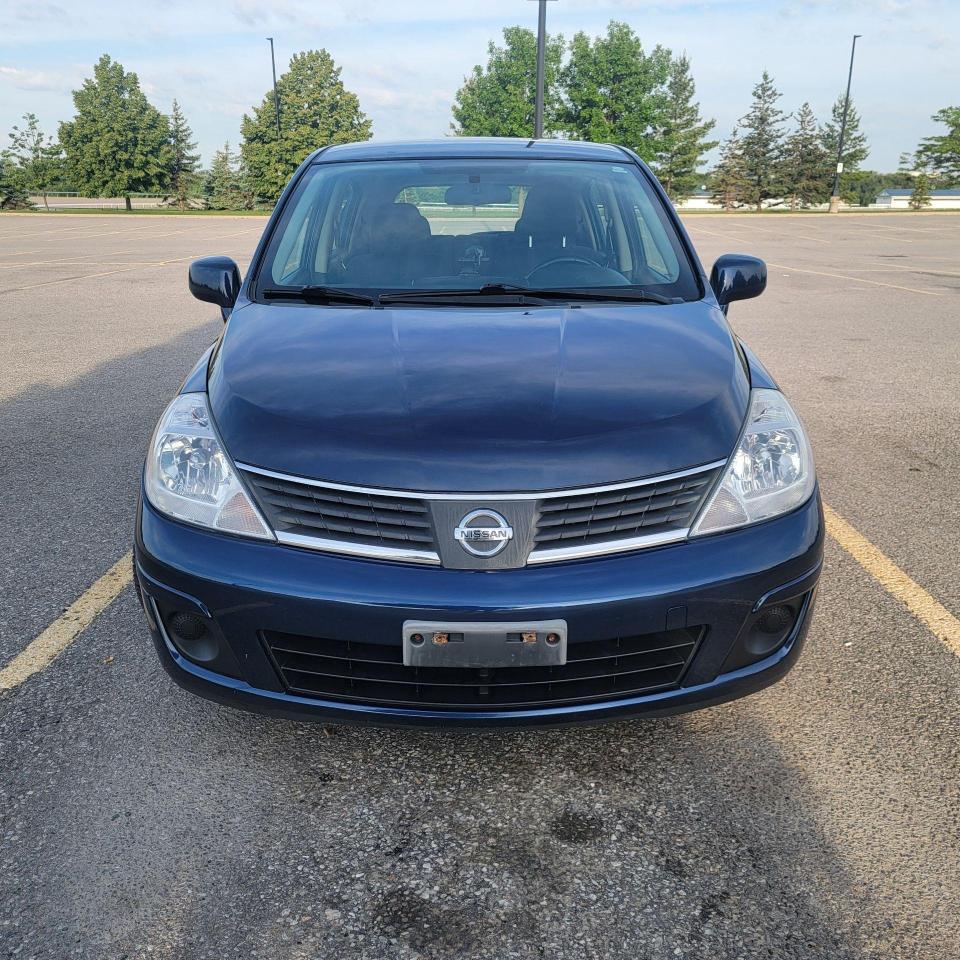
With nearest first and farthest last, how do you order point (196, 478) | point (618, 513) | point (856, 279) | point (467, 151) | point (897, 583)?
point (618, 513)
point (196, 478)
point (897, 583)
point (467, 151)
point (856, 279)

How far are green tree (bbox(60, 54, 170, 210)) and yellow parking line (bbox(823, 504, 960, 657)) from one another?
56.6 meters

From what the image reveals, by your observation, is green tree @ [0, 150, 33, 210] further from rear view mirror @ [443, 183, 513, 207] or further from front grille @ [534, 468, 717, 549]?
front grille @ [534, 468, 717, 549]

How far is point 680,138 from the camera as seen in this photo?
70312 mm

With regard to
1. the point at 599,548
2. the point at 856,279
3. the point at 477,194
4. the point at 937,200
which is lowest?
the point at 937,200

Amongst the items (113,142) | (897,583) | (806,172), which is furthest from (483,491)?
(806,172)

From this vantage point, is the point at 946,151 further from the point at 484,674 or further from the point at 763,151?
the point at 484,674

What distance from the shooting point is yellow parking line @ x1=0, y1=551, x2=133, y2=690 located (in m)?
2.88

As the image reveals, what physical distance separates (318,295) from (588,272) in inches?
37.0

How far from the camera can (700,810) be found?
7.35 feet

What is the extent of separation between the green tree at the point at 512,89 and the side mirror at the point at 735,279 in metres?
60.0

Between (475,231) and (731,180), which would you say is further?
(731,180)

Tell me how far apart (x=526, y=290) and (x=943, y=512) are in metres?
2.39

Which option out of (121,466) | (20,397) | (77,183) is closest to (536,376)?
(121,466)

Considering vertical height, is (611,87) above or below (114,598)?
above
